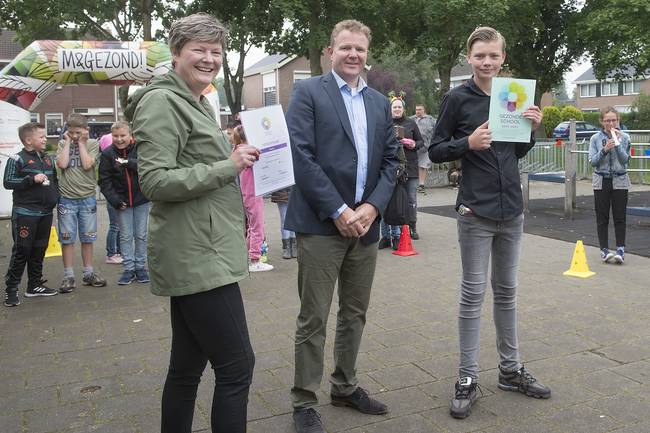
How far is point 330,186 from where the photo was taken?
3.25 metres

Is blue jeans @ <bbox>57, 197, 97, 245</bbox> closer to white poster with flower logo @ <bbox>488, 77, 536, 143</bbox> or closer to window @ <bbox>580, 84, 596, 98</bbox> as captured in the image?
white poster with flower logo @ <bbox>488, 77, 536, 143</bbox>

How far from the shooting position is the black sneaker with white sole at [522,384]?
3750 mm

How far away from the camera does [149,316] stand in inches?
229

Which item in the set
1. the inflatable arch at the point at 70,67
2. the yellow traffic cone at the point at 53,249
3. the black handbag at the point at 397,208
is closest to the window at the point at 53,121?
the inflatable arch at the point at 70,67

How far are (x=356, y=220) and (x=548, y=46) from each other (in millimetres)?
30333

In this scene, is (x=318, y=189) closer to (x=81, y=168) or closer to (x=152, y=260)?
(x=152, y=260)

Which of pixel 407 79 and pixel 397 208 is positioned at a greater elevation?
pixel 407 79

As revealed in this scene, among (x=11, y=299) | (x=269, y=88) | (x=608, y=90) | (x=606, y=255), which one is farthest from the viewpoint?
(x=608, y=90)

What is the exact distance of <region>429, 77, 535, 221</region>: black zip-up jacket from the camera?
364cm

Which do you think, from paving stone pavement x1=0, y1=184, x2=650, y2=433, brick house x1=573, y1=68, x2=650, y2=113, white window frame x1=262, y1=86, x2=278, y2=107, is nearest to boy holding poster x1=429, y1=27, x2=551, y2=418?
paving stone pavement x1=0, y1=184, x2=650, y2=433

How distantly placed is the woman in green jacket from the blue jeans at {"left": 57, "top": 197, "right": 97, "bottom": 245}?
482 cm

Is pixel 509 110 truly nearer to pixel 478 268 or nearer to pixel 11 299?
pixel 478 268

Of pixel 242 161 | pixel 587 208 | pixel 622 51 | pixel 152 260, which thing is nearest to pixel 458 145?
pixel 242 161

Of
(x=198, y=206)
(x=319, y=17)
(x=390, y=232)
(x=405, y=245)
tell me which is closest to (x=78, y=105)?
(x=319, y=17)
